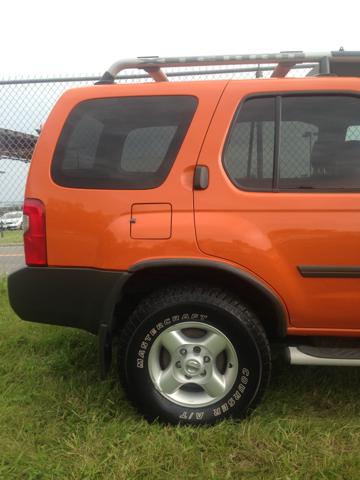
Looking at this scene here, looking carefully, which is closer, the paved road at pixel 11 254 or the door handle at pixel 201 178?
the door handle at pixel 201 178

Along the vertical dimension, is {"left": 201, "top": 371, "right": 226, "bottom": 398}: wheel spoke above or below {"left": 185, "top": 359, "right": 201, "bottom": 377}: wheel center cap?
below

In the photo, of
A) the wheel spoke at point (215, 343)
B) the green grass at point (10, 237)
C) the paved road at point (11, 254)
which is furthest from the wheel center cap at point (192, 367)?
the paved road at point (11, 254)

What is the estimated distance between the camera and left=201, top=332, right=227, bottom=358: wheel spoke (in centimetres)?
195

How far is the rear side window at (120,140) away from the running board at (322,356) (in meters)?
1.26

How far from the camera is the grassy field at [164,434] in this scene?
168 centimetres

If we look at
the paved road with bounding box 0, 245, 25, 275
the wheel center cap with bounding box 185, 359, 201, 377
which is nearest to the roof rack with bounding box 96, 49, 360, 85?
the wheel center cap with bounding box 185, 359, 201, 377

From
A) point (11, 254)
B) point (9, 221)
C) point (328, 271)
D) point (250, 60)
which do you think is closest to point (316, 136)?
point (250, 60)

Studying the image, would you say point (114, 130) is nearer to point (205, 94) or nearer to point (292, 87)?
point (205, 94)

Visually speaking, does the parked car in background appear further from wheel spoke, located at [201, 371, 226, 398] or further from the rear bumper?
wheel spoke, located at [201, 371, 226, 398]

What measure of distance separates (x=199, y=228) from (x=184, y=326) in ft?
1.81

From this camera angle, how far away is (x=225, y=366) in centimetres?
203

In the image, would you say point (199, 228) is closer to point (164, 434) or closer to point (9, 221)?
point (164, 434)

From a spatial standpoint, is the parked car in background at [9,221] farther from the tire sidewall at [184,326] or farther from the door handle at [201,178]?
the door handle at [201,178]

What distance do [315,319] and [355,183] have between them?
0.78 meters
